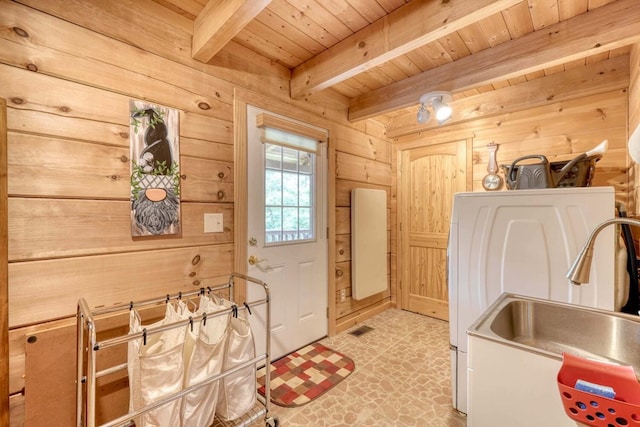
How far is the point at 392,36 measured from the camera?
66.9 inches

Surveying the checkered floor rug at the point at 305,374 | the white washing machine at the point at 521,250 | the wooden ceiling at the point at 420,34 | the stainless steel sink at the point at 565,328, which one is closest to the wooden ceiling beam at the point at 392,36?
the wooden ceiling at the point at 420,34

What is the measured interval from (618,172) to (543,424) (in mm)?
2470

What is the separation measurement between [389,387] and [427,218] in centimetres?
189

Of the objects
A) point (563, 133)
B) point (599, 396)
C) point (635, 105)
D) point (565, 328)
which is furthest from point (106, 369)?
point (563, 133)

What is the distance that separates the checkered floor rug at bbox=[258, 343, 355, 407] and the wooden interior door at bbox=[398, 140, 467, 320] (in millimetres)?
1401

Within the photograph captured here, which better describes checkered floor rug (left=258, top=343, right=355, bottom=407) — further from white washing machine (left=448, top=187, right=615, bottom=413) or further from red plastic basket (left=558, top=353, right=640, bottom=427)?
red plastic basket (left=558, top=353, right=640, bottom=427)

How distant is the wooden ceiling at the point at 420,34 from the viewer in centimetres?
153

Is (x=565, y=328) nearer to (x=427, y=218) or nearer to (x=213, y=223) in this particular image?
(x=213, y=223)

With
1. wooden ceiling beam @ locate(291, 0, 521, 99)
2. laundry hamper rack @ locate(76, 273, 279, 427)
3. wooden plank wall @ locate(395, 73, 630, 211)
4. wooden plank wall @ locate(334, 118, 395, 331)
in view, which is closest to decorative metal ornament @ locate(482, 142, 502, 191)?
wooden plank wall @ locate(395, 73, 630, 211)

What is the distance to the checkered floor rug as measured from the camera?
1872 mm

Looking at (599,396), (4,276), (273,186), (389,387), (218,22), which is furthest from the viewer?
(273,186)

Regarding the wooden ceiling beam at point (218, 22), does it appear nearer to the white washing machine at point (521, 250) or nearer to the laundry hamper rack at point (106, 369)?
the laundry hamper rack at point (106, 369)

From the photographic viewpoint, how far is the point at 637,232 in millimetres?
1849

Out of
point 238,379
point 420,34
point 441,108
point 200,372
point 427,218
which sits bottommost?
point 238,379
